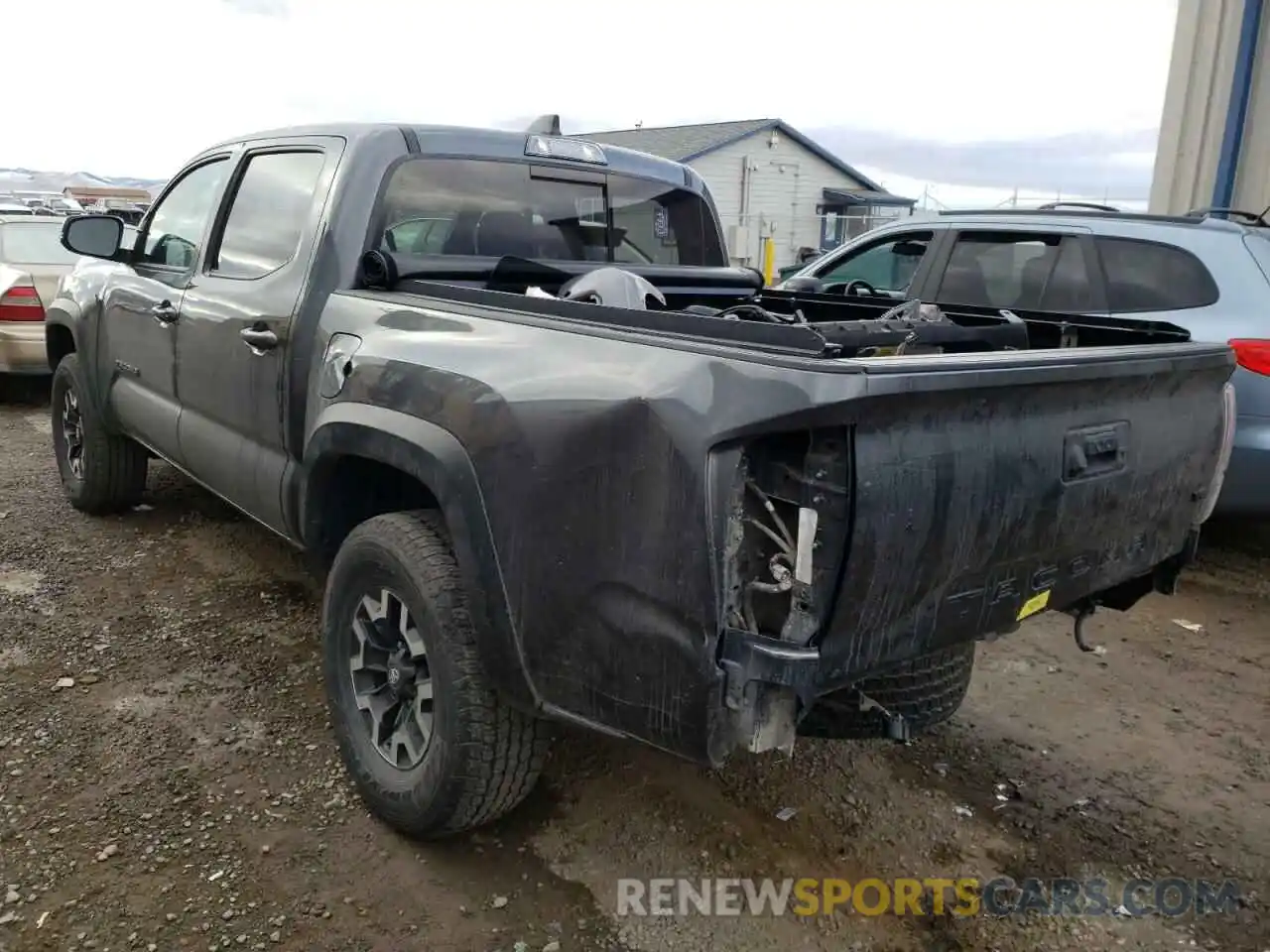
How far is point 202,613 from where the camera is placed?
4.30 m

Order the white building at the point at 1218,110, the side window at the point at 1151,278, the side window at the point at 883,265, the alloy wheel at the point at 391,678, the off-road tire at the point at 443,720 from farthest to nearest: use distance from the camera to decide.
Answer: the white building at the point at 1218,110 < the side window at the point at 883,265 < the side window at the point at 1151,278 < the alloy wheel at the point at 391,678 < the off-road tire at the point at 443,720

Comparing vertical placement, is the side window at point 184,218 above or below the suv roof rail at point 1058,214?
below

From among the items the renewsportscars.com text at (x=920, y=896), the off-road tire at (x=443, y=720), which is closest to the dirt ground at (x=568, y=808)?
the renewsportscars.com text at (x=920, y=896)

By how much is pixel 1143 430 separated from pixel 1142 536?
317 millimetres

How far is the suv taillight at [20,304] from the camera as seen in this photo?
8.23 metres

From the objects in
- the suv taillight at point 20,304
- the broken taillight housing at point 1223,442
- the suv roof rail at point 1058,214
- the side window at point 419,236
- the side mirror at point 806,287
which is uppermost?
the suv roof rail at point 1058,214

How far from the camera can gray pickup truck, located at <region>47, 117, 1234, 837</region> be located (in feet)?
6.31

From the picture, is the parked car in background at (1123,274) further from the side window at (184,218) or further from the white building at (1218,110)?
the white building at (1218,110)

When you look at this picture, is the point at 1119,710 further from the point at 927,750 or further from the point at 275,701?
the point at 275,701

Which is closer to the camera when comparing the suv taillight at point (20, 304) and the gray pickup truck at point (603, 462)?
the gray pickup truck at point (603, 462)

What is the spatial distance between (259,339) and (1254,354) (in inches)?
167

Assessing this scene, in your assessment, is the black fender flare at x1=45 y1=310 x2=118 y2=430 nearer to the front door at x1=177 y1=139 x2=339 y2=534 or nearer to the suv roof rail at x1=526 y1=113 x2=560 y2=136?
the front door at x1=177 y1=139 x2=339 y2=534

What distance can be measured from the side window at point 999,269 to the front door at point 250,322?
11.3ft

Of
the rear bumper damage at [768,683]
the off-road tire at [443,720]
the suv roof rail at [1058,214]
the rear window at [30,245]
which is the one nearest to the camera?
the rear bumper damage at [768,683]
